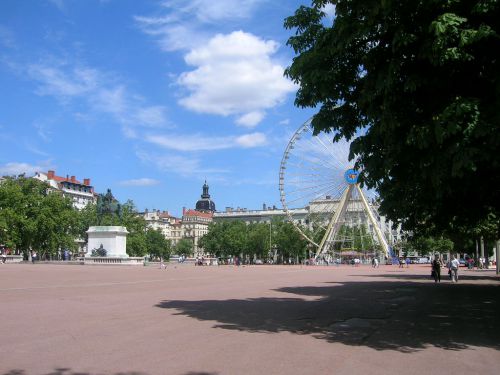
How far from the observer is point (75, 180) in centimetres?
17225

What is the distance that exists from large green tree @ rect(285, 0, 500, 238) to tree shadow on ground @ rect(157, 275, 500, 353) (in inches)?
138

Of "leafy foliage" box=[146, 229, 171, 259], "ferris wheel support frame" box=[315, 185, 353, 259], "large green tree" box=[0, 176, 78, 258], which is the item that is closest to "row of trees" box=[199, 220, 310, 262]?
"leafy foliage" box=[146, 229, 171, 259]

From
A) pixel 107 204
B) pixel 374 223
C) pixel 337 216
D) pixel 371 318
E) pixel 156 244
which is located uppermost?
pixel 107 204

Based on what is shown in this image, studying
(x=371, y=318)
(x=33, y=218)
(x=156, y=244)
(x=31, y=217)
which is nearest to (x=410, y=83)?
(x=371, y=318)

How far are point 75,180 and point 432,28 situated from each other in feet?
567

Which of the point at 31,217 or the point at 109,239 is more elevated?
the point at 31,217

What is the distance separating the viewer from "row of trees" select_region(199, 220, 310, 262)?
422 ft

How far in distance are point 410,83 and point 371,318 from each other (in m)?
7.70

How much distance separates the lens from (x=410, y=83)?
10938 millimetres

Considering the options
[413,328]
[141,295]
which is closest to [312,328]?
[413,328]

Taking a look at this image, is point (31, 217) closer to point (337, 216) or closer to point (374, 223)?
point (337, 216)

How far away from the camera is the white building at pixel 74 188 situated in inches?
6353

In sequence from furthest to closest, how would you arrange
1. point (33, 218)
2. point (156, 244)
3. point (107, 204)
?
point (156, 244) → point (33, 218) → point (107, 204)

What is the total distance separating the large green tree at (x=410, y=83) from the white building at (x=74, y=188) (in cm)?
15426
